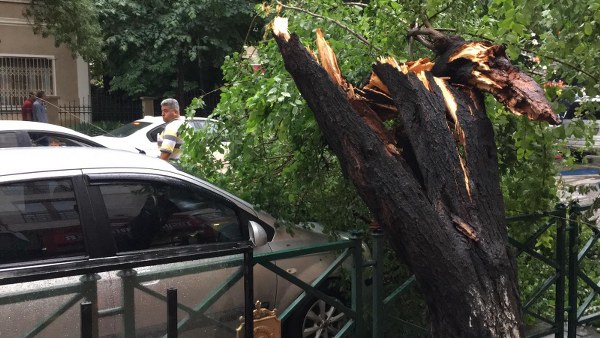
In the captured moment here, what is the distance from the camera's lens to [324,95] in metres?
3.58

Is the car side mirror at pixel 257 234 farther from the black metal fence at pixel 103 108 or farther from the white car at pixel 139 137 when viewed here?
the black metal fence at pixel 103 108

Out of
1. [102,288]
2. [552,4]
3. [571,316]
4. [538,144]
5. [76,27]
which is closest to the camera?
[102,288]

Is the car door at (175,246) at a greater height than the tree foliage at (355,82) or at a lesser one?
lesser

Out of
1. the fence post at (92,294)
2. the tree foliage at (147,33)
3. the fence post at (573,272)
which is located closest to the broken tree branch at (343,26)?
the fence post at (573,272)

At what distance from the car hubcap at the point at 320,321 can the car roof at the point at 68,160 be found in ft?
4.30

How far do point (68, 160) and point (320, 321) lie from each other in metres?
1.92

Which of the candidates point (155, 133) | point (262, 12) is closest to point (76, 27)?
point (155, 133)

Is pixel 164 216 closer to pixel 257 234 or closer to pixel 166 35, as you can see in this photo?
pixel 257 234

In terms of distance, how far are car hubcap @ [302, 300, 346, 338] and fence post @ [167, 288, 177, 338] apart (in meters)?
1.75

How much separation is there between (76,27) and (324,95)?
16.6 meters

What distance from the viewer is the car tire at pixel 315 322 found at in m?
4.61

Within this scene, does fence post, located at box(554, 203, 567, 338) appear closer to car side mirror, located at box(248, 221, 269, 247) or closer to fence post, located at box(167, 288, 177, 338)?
car side mirror, located at box(248, 221, 269, 247)

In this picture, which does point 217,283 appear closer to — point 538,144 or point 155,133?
point 538,144

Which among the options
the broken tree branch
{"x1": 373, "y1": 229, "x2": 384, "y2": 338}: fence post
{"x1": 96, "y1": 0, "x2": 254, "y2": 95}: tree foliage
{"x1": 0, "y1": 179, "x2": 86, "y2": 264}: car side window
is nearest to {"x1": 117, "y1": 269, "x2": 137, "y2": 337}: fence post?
{"x1": 0, "y1": 179, "x2": 86, "y2": 264}: car side window
